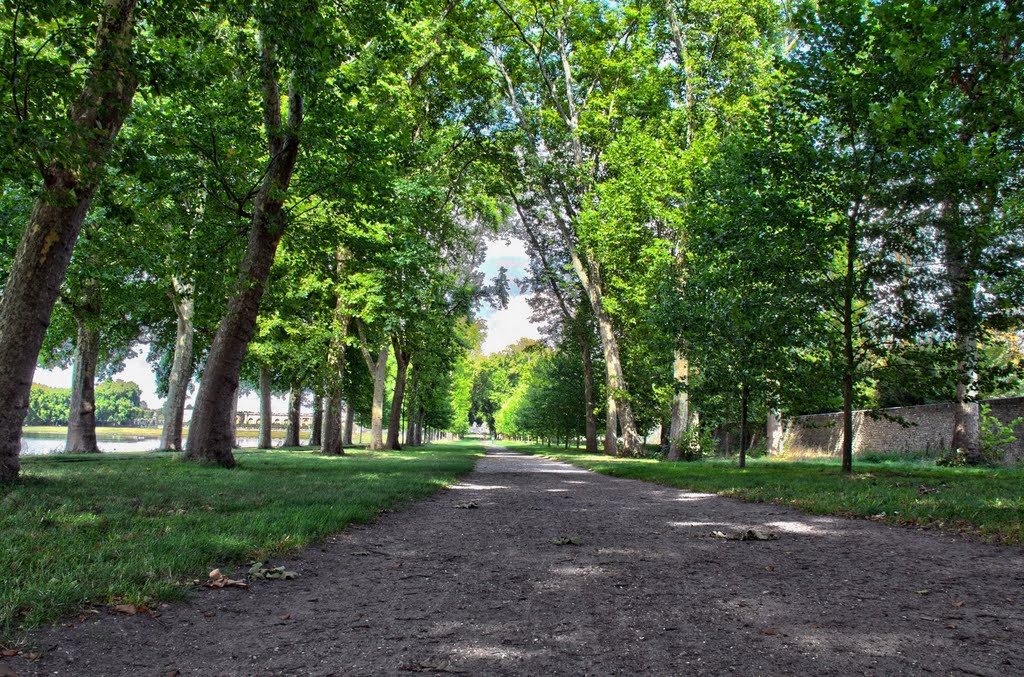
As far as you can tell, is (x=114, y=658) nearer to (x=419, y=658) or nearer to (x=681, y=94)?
(x=419, y=658)

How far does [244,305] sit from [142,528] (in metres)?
7.89

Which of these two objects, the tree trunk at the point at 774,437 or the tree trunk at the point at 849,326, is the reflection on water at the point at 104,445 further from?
the tree trunk at the point at 774,437

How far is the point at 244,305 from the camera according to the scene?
39.5 feet

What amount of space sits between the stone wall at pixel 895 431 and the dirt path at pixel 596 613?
1325cm

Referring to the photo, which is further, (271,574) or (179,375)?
(179,375)

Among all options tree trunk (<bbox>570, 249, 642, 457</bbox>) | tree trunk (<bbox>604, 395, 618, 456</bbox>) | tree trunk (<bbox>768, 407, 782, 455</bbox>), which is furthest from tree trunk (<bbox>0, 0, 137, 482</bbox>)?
tree trunk (<bbox>768, 407, 782, 455</bbox>)

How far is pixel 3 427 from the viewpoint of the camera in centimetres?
703

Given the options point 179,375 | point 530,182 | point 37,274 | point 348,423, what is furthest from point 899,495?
point 348,423

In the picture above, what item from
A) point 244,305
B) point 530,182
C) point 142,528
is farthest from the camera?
point 530,182

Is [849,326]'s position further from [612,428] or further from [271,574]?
[612,428]

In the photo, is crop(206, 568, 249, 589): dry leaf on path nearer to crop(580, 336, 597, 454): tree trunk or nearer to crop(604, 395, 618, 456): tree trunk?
crop(604, 395, 618, 456): tree trunk

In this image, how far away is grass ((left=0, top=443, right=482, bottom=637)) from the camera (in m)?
3.24

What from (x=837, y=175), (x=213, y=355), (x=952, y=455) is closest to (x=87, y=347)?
(x=213, y=355)

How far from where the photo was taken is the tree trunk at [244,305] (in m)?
11.8
